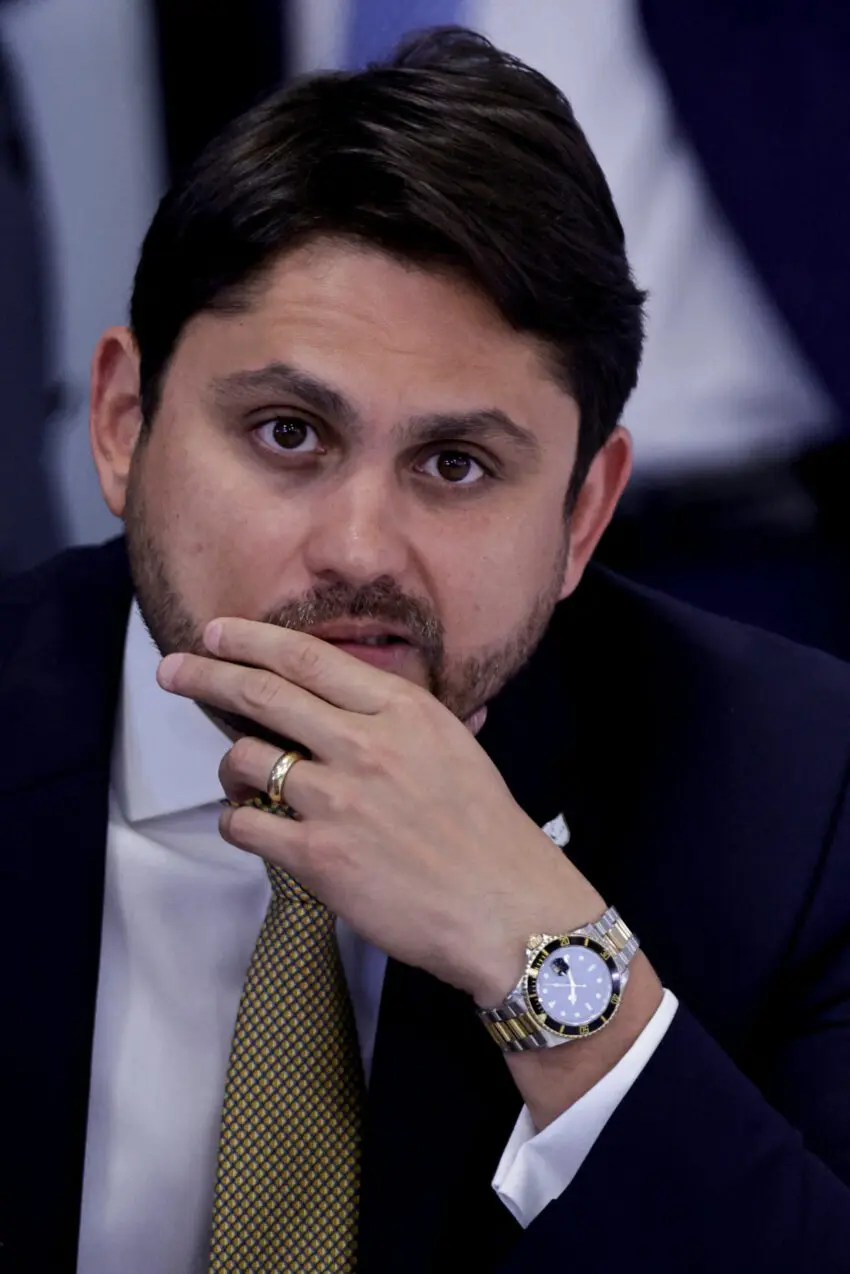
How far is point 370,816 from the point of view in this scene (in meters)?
1.19

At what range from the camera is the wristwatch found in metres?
1.19

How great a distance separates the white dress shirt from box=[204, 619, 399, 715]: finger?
0.78 feet

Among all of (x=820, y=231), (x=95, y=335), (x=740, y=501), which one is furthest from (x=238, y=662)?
(x=820, y=231)

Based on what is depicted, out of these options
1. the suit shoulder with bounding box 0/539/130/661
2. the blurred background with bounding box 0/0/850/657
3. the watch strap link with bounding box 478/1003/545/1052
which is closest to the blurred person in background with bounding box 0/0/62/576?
the blurred background with bounding box 0/0/850/657

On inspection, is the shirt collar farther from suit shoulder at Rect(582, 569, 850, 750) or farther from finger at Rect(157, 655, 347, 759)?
suit shoulder at Rect(582, 569, 850, 750)

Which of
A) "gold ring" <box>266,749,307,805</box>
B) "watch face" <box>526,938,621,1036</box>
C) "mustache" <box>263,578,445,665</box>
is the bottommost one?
"watch face" <box>526,938,621,1036</box>

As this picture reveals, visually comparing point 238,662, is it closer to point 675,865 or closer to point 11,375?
point 675,865

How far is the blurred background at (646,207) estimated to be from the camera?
72.8 inches

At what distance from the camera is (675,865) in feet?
4.83

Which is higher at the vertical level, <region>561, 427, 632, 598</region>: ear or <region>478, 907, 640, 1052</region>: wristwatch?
<region>561, 427, 632, 598</region>: ear

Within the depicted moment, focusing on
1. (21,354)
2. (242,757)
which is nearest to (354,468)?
(242,757)

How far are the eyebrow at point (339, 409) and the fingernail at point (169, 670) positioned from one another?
25 centimetres

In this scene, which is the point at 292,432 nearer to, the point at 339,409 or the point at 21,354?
the point at 339,409

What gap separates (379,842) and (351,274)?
0.51 m
